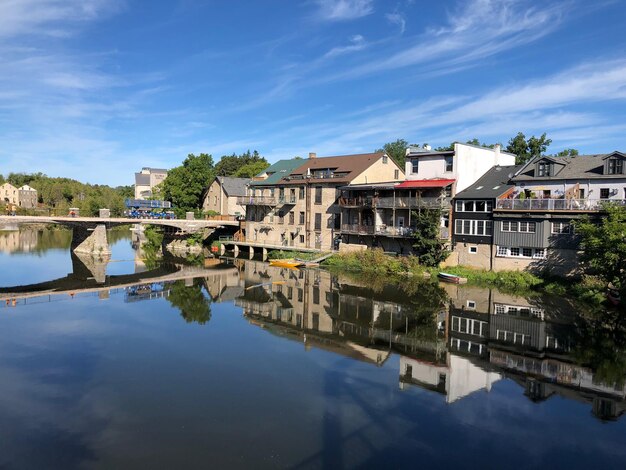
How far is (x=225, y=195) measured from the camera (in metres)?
76.6

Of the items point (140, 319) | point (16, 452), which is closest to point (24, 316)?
point (140, 319)

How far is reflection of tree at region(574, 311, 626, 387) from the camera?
20.2 metres

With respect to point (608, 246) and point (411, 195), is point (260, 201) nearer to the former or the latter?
point (411, 195)

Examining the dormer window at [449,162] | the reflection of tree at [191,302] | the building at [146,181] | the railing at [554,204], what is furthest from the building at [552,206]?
the building at [146,181]

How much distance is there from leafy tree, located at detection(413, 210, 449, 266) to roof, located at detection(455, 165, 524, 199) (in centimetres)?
320

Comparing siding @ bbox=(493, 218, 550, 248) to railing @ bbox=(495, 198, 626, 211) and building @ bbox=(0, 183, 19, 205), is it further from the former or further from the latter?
building @ bbox=(0, 183, 19, 205)

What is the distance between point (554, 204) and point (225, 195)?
5145 cm

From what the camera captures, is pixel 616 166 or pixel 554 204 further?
pixel 554 204

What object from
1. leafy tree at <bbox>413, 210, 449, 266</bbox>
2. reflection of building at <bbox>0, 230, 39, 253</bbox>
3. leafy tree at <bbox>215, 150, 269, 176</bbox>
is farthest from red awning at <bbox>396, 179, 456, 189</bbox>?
leafy tree at <bbox>215, 150, 269, 176</bbox>

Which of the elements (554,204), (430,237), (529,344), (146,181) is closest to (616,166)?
(554,204)

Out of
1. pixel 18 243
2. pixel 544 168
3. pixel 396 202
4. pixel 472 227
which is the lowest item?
pixel 18 243

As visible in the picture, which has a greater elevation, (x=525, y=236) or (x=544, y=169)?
(x=544, y=169)

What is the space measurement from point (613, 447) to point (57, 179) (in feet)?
589

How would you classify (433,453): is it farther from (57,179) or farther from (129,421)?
(57,179)
